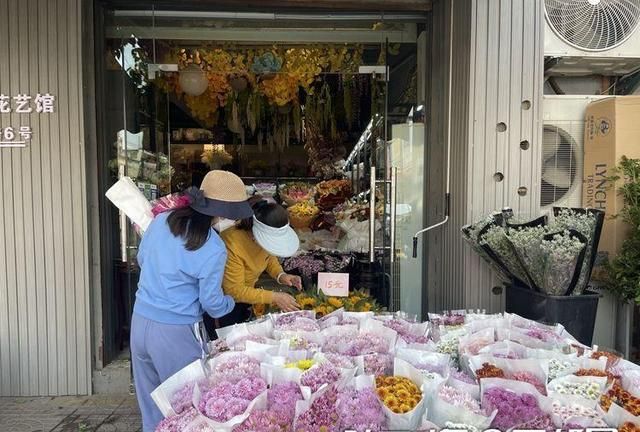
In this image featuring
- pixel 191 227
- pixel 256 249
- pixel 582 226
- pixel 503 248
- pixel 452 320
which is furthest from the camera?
pixel 256 249

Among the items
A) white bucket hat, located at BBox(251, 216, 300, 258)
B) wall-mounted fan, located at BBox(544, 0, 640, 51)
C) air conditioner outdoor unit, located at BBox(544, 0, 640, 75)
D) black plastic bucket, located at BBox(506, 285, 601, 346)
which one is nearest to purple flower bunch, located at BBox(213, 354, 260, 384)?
white bucket hat, located at BBox(251, 216, 300, 258)

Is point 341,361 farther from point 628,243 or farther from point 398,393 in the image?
point 628,243

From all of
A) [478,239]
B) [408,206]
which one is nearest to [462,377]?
[478,239]

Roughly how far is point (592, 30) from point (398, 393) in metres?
3.28

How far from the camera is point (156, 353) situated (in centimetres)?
238

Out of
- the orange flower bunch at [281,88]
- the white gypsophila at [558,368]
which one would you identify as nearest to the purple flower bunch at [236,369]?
the white gypsophila at [558,368]

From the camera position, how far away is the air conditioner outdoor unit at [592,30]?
137 inches

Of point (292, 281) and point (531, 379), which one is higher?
point (292, 281)

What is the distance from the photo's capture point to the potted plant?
329 cm

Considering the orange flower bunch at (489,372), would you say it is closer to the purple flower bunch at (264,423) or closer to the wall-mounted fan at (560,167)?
the purple flower bunch at (264,423)

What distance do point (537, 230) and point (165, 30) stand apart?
368 centimetres

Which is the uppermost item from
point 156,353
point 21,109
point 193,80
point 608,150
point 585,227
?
point 193,80

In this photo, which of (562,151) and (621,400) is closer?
(621,400)

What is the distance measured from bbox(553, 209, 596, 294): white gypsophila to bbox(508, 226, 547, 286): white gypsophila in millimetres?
152
